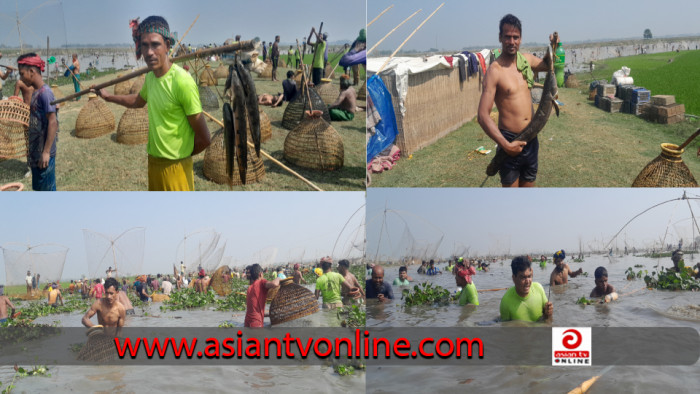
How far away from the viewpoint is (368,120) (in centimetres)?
890

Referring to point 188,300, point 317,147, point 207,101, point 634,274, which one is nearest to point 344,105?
point 317,147

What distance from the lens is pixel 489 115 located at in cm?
479

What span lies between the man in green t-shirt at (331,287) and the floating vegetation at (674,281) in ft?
Answer: 16.1

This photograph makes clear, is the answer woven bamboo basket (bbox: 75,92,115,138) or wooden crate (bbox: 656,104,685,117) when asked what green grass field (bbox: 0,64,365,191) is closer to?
woven bamboo basket (bbox: 75,92,115,138)

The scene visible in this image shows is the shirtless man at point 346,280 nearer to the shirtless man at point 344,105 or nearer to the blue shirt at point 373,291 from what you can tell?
the blue shirt at point 373,291

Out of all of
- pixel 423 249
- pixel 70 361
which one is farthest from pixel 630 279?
pixel 70 361

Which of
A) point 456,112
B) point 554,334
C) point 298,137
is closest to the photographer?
point 554,334

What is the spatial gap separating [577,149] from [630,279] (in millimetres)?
2476

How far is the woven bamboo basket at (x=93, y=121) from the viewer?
31.2ft

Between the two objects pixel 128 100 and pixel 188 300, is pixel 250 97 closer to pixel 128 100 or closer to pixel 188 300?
pixel 128 100

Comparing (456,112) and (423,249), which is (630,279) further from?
(456,112)

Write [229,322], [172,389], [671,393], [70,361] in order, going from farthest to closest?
[229,322], [70,361], [172,389], [671,393]

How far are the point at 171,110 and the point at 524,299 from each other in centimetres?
407

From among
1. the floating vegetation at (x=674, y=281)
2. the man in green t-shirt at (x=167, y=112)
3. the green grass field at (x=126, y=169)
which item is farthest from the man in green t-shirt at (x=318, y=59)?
the man in green t-shirt at (x=167, y=112)
